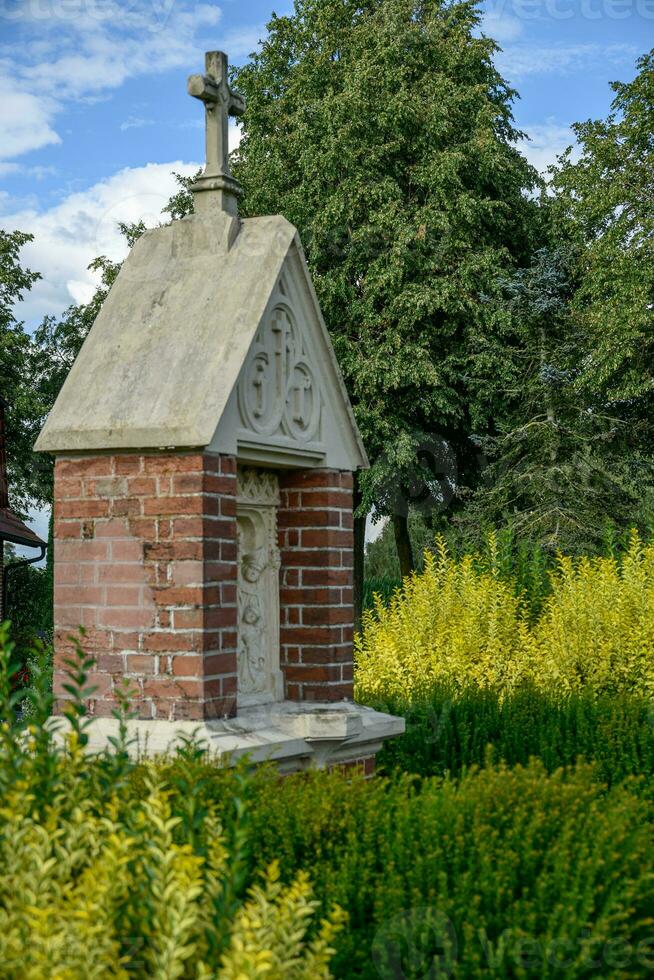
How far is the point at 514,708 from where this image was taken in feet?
21.3

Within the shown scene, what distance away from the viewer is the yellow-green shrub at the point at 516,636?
8.49 m

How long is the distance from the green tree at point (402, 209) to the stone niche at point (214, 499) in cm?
1542

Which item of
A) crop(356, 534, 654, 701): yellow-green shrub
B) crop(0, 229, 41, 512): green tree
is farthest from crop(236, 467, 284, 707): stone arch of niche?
crop(0, 229, 41, 512): green tree

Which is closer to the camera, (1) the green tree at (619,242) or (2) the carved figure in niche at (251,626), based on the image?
(2) the carved figure in niche at (251,626)

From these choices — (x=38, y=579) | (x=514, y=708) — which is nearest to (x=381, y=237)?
(x=38, y=579)

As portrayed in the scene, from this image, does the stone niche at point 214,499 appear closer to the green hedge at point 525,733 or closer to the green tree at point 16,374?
the green hedge at point 525,733

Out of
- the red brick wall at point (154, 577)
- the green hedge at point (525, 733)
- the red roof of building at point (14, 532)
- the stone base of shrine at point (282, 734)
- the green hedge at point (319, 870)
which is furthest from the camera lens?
the red roof of building at point (14, 532)

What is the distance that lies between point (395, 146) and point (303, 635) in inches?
693

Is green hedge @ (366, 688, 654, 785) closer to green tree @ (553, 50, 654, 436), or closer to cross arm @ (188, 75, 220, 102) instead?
cross arm @ (188, 75, 220, 102)

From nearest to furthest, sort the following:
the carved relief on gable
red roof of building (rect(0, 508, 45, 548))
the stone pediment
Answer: the stone pediment, the carved relief on gable, red roof of building (rect(0, 508, 45, 548))

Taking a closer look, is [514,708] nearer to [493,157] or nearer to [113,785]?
[113,785]

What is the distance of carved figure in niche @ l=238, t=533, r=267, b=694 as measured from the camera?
4.93 m

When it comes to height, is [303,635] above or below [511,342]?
below

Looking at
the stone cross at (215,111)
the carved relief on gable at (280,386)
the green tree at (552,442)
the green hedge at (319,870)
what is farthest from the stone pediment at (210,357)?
the green tree at (552,442)
